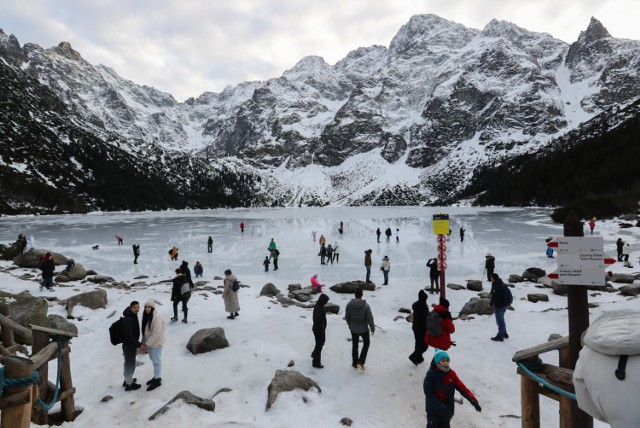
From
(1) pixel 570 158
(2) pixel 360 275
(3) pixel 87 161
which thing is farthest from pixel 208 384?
(3) pixel 87 161

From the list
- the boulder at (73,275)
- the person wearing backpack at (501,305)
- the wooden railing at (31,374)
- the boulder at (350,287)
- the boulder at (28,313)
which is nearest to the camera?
the wooden railing at (31,374)

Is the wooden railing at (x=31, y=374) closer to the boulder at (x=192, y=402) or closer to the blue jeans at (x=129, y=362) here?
the blue jeans at (x=129, y=362)

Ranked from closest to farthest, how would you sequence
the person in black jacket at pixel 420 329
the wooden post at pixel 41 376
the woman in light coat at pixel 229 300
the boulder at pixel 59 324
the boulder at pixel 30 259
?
the wooden post at pixel 41 376 → the person in black jacket at pixel 420 329 → the boulder at pixel 59 324 → the woman in light coat at pixel 229 300 → the boulder at pixel 30 259

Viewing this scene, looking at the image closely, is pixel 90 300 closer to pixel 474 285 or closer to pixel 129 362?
pixel 129 362

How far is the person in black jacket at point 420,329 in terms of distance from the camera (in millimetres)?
9070

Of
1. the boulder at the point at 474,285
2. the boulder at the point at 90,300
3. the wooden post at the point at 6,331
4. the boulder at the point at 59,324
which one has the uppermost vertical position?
the wooden post at the point at 6,331

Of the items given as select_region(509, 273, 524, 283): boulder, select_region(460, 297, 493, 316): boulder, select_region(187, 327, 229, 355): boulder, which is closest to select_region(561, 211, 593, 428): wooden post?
select_region(187, 327, 229, 355): boulder

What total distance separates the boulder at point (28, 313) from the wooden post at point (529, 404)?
11080mm

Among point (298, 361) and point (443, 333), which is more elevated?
point (443, 333)

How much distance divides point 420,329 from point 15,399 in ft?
25.5

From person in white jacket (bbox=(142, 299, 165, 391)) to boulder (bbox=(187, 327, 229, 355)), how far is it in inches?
66.9

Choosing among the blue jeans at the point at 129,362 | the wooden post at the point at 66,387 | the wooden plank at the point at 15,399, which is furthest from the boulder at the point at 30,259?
the wooden plank at the point at 15,399

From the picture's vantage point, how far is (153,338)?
796 cm

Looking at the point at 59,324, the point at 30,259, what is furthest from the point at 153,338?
the point at 30,259
